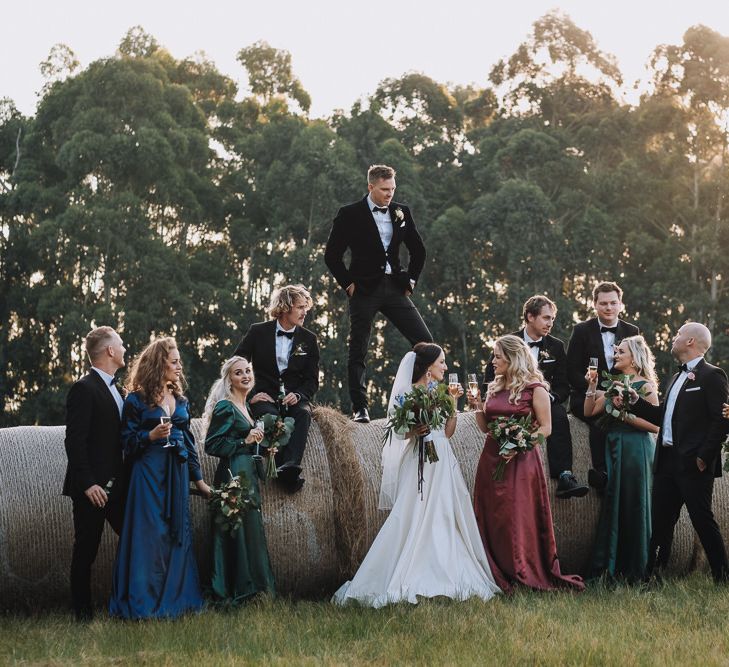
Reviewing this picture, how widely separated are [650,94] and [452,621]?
3339cm

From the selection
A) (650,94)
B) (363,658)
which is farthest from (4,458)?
(650,94)

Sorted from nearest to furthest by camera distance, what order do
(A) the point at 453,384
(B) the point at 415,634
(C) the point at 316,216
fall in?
(B) the point at 415,634
(A) the point at 453,384
(C) the point at 316,216

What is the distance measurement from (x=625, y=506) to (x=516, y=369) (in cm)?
193

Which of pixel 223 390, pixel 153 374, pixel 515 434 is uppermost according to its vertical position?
pixel 153 374

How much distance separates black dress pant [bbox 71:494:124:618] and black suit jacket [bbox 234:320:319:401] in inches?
88.2

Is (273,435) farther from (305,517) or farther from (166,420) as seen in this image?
(166,420)

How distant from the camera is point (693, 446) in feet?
34.6

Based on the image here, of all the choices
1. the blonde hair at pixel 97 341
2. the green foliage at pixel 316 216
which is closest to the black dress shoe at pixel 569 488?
the blonde hair at pixel 97 341

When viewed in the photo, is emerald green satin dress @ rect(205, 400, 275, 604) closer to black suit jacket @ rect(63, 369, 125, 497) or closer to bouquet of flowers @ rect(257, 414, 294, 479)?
bouquet of flowers @ rect(257, 414, 294, 479)

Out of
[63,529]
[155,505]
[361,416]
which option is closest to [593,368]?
[361,416]

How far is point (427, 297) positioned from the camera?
3703 cm

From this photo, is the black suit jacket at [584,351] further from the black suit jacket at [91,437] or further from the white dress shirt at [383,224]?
the black suit jacket at [91,437]

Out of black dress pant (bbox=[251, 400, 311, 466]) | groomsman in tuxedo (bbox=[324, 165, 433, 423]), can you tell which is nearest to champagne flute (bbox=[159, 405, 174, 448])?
black dress pant (bbox=[251, 400, 311, 466])

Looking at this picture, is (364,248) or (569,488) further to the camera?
(364,248)
